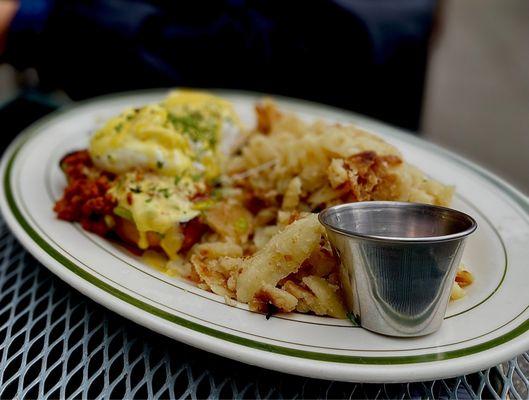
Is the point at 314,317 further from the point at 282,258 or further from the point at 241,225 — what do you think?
the point at 241,225

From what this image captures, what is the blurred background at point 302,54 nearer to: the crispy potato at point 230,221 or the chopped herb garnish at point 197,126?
the chopped herb garnish at point 197,126

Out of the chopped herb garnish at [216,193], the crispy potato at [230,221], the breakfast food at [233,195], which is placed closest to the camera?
the breakfast food at [233,195]

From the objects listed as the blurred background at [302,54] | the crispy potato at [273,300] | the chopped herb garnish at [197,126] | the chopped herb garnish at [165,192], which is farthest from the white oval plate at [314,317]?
the blurred background at [302,54]

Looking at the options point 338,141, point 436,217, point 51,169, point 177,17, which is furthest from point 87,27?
point 436,217

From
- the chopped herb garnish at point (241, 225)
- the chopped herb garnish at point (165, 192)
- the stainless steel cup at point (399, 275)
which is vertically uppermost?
the stainless steel cup at point (399, 275)

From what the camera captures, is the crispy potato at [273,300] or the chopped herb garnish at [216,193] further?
the chopped herb garnish at [216,193]

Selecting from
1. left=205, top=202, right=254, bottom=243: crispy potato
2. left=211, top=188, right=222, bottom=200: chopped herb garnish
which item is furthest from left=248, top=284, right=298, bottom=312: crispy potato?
left=211, top=188, right=222, bottom=200: chopped herb garnish

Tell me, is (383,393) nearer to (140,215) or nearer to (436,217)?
(436,217)
